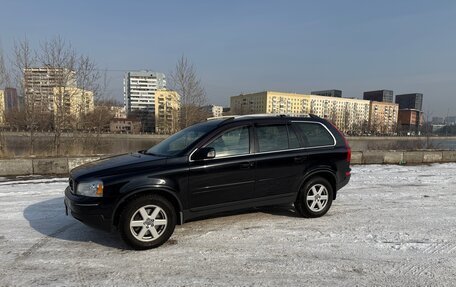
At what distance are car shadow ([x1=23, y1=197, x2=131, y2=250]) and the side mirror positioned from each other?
1.50m

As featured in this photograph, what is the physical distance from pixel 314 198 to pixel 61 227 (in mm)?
4072

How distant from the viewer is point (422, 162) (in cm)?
1232

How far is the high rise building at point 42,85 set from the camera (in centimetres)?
1222

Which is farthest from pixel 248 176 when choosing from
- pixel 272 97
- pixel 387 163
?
pixel 272 97

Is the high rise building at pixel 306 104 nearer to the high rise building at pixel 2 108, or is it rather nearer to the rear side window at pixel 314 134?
the high rise building at pixel 2 108

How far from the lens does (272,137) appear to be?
4828mm

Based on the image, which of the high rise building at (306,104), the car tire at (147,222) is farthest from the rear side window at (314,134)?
the high rise building at (306,104)

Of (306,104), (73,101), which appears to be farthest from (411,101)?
(73,101)

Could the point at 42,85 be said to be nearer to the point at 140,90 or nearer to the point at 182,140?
the point at 182,140

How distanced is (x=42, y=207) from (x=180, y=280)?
3.91 metres

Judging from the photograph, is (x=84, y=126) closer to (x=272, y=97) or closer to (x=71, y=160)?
(x=71, y=160)

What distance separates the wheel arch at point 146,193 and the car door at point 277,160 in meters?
1.22

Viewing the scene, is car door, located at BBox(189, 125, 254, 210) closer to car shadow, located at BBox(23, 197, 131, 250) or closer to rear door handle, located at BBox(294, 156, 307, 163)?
rear door handle, located at BBox(294, 156, 307, 163)

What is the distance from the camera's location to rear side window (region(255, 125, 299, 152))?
15.5 ft
